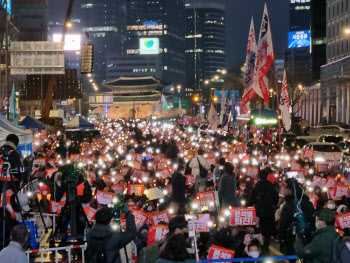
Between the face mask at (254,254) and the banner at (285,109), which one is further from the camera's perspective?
the banner at (285,109)

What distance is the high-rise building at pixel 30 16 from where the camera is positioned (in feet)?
332

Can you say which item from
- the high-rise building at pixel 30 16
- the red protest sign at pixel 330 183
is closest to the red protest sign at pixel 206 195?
the red protest sign at pixel 330 183

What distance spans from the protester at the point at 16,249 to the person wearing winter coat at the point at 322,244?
2.95 meters

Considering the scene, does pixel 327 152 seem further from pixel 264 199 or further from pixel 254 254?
pixel 254 254

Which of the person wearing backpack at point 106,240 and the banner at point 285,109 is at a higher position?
the banner at point 285,109

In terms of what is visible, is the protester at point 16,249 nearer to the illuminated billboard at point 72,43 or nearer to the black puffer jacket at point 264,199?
the black puffer jacket at point 264,199

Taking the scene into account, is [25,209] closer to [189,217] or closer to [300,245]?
[189,217]

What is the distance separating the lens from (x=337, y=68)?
3014 inches

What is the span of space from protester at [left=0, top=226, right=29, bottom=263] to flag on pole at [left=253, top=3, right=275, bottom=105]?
18.4 meters

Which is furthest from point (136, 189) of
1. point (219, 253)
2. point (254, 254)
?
point (219, 253)

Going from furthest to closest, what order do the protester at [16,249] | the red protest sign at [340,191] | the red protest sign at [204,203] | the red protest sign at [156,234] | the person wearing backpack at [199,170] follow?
the person wearing backpack at [199,170] < the red protest sign at [340,191] < the red protest sign at [204,203] < the red protest sign at [156,234] < the protester at [16,249]

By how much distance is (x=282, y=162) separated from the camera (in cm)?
2394

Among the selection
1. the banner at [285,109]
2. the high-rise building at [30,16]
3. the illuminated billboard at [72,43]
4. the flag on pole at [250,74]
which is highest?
the high-rise building at [30,16]

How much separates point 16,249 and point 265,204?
23.9 feet
